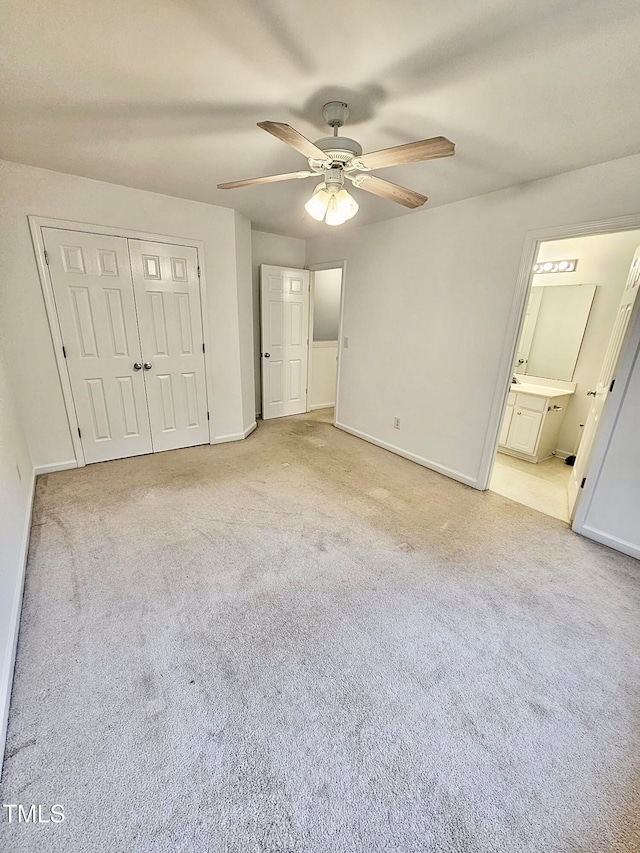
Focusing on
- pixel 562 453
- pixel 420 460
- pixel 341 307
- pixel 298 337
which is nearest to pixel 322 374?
pixel 298 337

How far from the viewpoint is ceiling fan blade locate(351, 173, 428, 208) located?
1.77 m

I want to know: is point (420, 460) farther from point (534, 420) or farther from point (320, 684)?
point (320, 684)

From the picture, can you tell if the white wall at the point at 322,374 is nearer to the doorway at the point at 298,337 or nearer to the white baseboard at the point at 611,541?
the doorway at the point at 298,337

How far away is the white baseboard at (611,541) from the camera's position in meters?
2.30

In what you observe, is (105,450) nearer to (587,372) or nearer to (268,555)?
(268,555)

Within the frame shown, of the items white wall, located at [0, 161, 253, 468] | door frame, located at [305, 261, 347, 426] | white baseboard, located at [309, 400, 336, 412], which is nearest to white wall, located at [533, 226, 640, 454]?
door frame, located at [305, 261, 347, 426]

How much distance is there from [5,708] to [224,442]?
2.84 metres

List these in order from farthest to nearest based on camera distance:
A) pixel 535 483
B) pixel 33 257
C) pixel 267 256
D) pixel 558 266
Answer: pixel 267 256 → pixel 558 266 → pixel 535 483 → pixel 33 257

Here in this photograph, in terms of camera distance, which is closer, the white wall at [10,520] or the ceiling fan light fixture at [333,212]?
the white wall at [10,520]

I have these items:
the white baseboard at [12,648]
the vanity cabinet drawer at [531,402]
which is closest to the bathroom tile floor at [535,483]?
the vanity cabinet drawer at [531,402]

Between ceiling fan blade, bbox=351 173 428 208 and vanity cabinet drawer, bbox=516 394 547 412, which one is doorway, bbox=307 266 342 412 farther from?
ceiling fan blade, bbox=351 173 428 208

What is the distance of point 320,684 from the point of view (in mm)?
1423

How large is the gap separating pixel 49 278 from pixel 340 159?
255 centimetres

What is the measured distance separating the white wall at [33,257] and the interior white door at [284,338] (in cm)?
79
